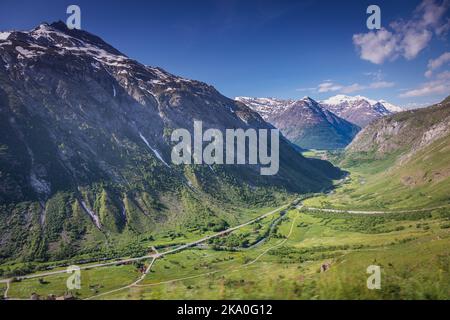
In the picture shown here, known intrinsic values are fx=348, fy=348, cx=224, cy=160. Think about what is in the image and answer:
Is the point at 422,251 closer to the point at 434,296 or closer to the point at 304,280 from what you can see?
the point at 434,296

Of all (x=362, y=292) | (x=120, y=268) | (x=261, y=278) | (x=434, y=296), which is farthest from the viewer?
(x=120, y=268)

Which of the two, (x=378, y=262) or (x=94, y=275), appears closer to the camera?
(x=378, y=262)

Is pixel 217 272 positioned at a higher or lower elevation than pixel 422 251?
lower

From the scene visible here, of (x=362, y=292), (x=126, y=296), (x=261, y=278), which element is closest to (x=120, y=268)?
(x=126, y=296)
